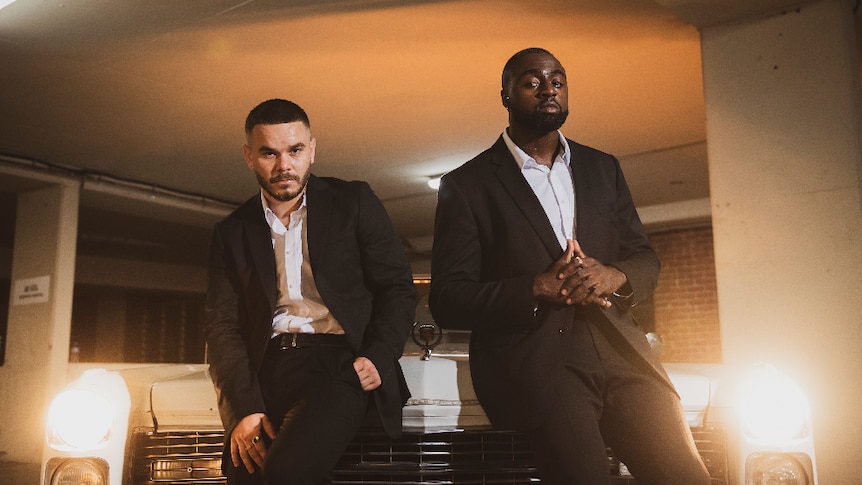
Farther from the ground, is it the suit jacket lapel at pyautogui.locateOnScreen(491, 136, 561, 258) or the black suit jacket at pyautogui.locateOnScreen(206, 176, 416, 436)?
the suit jacket lapel at pyautogui.locateOnScreen(491, 136, 561, 258)

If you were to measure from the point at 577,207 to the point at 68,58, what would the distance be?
4967 millimetres

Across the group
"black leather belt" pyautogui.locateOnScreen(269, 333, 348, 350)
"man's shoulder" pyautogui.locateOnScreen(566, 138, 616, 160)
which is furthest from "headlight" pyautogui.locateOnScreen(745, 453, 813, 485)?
"black leather belt" pyautogui.locateOnScreen(269, 333, 348, 350)

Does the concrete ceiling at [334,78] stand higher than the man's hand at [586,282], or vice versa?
the concrete ceiling at [334,78]

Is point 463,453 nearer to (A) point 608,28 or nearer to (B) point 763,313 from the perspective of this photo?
(B) point 763,313

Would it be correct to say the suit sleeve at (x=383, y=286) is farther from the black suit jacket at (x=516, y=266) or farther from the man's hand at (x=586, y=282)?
the man's hand at (x=586, y=282)

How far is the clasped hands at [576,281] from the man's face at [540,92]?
429 millimetres

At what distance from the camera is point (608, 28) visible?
521cm

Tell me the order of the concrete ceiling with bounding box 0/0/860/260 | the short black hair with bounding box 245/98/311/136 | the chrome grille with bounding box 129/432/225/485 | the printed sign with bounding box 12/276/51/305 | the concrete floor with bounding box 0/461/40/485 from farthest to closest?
the printed sign with bounding box 12/276/51/305
the concrete floor with bounding box 0/461/40/485
the concrete ceiling with bounding box 0/0/860/260
the chrome grille with bounding box 129/432/225/485
the short black hair with bounding box 245/98/311/136

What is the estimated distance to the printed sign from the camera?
9.06m

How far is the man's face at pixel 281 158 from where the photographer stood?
2.35 m

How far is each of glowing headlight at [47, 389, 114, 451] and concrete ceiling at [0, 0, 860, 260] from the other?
3144 millimetres

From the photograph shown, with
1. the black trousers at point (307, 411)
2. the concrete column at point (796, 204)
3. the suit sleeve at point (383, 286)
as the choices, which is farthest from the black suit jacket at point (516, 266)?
the concrete column at point (796, 204)

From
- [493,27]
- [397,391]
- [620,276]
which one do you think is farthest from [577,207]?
[493,27]

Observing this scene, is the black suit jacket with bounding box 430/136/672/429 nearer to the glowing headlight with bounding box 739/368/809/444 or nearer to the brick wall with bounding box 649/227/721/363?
the glowing headlight with bounding box 739/368/809/444
